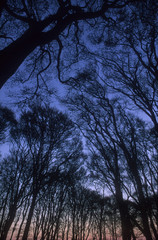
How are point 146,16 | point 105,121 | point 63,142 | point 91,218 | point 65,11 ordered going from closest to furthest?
point 65,11
point 146,16
point 105,121
point 63,142
point 91,218

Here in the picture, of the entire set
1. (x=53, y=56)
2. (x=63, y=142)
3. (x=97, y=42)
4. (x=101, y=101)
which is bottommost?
(x=63, y=142)

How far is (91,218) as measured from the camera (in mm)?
25812

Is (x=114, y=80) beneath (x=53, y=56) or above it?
beneath

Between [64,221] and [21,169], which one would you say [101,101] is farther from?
[64,221]

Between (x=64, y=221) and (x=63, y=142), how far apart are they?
26.3 m

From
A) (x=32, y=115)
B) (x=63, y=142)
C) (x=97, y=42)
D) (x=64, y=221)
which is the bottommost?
(x=64, y=221)

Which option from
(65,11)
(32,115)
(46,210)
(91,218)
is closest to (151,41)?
(65,11)

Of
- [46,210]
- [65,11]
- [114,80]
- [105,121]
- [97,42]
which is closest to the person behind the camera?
[65,11]

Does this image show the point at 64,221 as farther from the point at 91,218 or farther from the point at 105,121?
the point at 105,121

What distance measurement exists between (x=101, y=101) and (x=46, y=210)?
16212mm

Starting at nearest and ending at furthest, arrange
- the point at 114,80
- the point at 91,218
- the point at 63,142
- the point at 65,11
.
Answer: the point at 65,11 < the point at 114,80 < the point at 63,142 < the point at 91,218

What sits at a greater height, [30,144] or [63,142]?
[63,142]

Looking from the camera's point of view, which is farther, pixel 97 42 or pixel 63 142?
pixel 63 142

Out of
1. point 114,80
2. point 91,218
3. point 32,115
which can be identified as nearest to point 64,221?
point 91,218
